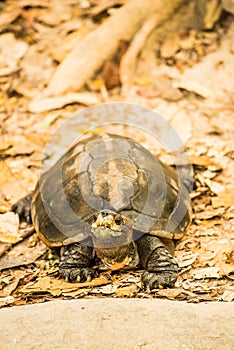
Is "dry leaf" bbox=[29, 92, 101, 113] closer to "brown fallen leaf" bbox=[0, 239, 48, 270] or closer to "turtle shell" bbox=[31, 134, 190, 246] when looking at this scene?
"turtle shell" bbox=[31, 134, 190, 246]

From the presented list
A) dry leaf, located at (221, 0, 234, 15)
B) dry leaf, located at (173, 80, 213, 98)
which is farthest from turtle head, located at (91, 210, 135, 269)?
dry leaf, located at (221, 0, 234, 15)

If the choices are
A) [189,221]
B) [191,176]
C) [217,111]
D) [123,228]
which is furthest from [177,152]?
[123,228]

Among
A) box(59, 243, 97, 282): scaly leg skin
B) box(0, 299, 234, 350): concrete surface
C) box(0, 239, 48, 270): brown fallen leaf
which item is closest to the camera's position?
box(0, 299, 234, 350): concrete surface

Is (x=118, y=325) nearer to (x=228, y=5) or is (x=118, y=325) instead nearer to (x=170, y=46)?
(x=170, y=46)

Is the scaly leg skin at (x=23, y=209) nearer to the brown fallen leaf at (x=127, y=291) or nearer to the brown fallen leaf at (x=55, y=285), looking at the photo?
the brown fallen leaf at (x=55, y=285)

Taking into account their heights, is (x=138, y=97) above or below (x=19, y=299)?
below

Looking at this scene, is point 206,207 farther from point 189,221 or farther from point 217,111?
point 217,111
